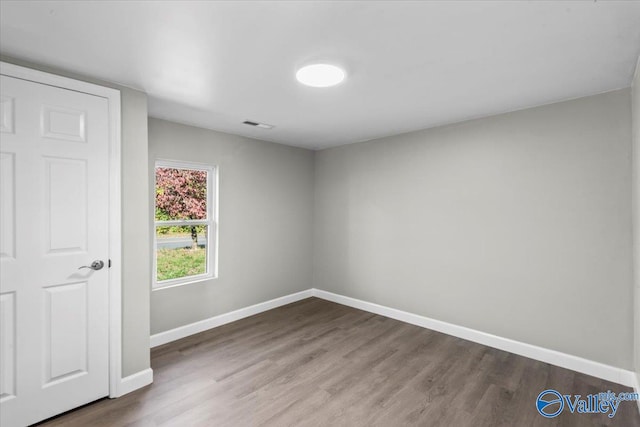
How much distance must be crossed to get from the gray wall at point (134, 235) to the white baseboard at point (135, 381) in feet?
0.12

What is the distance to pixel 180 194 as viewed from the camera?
143 inches

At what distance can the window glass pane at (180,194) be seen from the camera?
345cm

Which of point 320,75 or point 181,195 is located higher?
point 320,75

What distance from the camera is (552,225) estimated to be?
2.86 meters

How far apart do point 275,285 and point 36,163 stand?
3108 mm

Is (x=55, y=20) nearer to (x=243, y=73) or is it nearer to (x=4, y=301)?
(x=243, y=73)

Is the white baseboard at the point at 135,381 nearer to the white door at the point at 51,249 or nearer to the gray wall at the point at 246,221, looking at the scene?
the white door at the point at 51,249

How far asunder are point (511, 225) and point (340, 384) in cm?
227

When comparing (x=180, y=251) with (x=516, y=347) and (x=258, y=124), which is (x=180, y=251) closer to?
(x=258, y=124)

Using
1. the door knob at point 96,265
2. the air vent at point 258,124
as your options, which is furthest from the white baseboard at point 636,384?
the door knob at point 96,265

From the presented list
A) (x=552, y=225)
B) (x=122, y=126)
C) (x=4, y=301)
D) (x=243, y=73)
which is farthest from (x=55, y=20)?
(x=552, y=225)

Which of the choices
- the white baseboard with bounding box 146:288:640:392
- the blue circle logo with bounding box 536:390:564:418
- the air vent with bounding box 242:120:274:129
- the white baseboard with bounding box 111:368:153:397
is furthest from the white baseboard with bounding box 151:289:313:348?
the blue circle logo with bounding box 536:390:564:418

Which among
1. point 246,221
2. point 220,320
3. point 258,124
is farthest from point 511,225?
point 220,320

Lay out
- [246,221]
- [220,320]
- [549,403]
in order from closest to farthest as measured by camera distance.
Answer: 1. [549,403]
2. [220,320]
3. [246,221]
